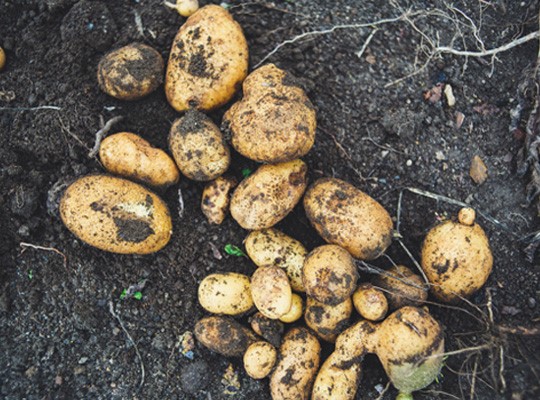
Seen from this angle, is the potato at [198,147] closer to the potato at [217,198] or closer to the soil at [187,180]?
the potato at [217,198]

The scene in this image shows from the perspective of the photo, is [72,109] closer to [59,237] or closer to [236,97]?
[59,237]

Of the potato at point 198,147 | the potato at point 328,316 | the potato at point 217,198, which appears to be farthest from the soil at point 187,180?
the potato at point 328,316

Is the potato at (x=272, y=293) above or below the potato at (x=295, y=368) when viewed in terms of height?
above

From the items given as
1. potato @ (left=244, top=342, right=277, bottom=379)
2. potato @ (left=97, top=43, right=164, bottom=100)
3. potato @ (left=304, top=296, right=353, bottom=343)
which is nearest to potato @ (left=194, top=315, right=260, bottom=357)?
potato @ (left=244, top=342, right=277, bottom=379)

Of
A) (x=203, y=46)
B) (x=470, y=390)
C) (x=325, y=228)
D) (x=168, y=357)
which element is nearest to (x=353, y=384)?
(x=470, y=390)

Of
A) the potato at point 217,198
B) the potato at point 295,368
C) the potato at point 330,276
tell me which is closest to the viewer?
the potato at point 330,276

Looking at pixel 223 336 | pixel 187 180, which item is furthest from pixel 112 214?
pixel 223 336

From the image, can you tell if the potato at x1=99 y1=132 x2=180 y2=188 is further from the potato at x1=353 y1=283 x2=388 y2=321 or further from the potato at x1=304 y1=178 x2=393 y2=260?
the potato at x1=353 y1=283 x2=388 y2=321
